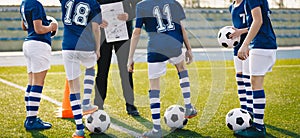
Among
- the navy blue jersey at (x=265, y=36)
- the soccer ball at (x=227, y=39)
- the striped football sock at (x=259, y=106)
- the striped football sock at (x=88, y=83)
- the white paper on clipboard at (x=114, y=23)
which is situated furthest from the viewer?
the white paper on clipboard at (x=114, y=23)

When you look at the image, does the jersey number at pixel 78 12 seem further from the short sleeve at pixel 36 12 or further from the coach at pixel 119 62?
the coach at pixel 119 62

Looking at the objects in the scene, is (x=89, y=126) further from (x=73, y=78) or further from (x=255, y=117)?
(x=255, y=117)

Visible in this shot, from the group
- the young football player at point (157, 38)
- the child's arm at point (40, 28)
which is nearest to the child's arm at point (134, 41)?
the young football player at point (157, 38)

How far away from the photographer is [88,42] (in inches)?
204

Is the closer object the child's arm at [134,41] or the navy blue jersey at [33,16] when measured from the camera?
the child's arm at [134,41]

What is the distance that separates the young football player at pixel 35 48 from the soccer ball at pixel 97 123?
0.63 meters

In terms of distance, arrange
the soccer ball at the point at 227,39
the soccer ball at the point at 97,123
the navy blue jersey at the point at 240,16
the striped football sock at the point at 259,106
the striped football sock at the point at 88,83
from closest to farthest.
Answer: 1. the striped football sock at the point at 259,106
2. the soccer ball at the point at 97,123
3. the striped football sock at the point at 88,83
4. the navy blue jersey at the point at 240,16
5. the soccer ball at the point at 227,39

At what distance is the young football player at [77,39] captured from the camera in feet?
16.7

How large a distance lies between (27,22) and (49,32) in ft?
0.92

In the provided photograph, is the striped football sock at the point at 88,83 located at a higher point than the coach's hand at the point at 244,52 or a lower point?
lower

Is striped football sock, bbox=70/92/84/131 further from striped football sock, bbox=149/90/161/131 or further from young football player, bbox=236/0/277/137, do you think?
young football player, bbox=236/0/277/137

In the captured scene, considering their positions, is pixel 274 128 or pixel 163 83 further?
pixel 163 83

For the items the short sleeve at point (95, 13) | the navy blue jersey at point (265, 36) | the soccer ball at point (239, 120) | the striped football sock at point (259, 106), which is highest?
the short sleeve at point (95, 13)

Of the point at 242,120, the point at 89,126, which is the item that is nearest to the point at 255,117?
the point at 242,120
